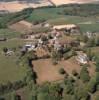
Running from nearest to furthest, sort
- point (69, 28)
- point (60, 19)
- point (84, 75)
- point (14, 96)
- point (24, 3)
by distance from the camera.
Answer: point (14, 96), point (84, 75), point (69, 28), point (60, 19), point (24, 3)

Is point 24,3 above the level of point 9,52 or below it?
above

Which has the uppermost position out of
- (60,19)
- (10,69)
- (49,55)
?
(49,55)

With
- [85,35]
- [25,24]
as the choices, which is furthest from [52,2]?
[85,35]

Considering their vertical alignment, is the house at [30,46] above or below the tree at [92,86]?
below

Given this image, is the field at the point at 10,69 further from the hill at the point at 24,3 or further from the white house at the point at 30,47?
the hill at the point at 24,3

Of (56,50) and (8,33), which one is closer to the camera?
(56,50)

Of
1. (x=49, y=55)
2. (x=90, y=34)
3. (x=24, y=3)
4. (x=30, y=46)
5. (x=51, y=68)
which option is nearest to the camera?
(x=51, y=68)

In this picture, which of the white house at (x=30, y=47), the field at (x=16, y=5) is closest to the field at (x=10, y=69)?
the white house at (x=30, y=47)

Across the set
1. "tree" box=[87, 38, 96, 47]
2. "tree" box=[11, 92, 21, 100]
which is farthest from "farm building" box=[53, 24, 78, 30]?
"tree" box=[11, 92, 21, 100]

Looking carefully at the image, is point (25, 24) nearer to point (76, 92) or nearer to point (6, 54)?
point (6, 54)

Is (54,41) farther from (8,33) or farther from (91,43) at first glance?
(8,33)

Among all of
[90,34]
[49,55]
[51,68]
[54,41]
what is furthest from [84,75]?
[90,34]
